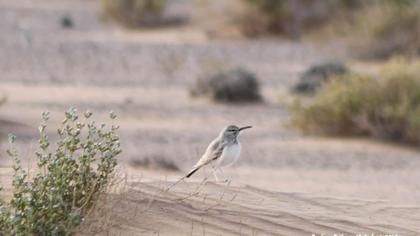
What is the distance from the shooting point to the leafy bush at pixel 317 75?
29000 millimetres

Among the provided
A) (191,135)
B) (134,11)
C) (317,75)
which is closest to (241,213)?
(191,135)

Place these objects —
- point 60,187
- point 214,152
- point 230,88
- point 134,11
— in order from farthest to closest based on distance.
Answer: point 134,11 < point 230,88 < point 214,152 < point 60,187

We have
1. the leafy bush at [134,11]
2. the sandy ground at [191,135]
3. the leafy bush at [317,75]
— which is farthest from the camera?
the leafy bush at [134,11]

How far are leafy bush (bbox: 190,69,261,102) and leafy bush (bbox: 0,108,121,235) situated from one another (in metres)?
18.5

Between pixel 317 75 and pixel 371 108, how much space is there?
7462 mm

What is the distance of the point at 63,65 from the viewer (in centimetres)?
3397

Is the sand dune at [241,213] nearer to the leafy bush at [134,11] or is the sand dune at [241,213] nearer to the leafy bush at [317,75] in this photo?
the leafy bush at [317,75]

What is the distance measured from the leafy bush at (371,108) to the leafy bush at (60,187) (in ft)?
45.0

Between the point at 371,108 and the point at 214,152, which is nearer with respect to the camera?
the point at 214,152

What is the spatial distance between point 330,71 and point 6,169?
20023 mm

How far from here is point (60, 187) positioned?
874 cm

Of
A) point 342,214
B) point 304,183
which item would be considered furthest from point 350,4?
point 342,214

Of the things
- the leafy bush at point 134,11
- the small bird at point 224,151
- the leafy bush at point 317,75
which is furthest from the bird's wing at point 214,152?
the leafy bush at point 134,11

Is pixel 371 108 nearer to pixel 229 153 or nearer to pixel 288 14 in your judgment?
pixel 229 153
